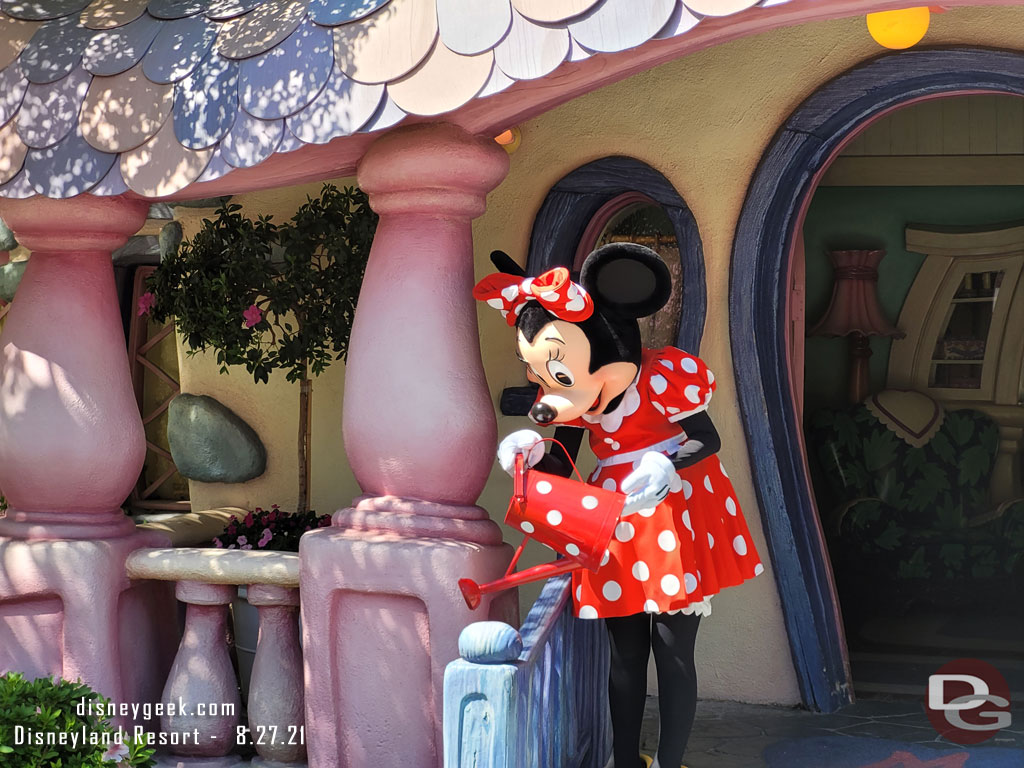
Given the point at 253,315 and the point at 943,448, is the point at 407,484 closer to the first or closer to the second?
the point at 253,315

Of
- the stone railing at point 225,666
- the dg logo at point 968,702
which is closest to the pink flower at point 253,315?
the stone railing at point 225,666

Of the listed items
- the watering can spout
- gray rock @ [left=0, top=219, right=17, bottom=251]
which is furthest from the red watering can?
gray rock @ [left=0, top=219, right=17, bottom=251]

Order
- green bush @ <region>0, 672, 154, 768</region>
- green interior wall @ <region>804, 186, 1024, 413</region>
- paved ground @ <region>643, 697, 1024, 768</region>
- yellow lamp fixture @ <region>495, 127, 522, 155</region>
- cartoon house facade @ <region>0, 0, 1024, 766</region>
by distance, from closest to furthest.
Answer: green bush @ <region>0, 672, 154, 768</region>
cartoon house facade @ <region>0, 0, 1024, 766</region>
paved ground @ <region>643, 697, 1024, 768</region>
yellow lamp fixture @ <region>495, 127, 522, 155</region>
green interior wall @ <region>804, 186, 1024, 413</region>

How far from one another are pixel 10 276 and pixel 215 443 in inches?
56.5

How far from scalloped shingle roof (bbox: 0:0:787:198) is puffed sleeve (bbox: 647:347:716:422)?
878mm

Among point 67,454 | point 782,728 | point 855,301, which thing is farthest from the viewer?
point 855,301

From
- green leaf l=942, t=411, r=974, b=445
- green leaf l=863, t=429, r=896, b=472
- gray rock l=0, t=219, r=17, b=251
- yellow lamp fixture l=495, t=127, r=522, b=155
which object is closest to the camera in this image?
yellow lamp fixture l=495, t=127, r=522, b=155

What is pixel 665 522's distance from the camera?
3293mm

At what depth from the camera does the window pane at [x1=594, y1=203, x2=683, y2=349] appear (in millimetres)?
5027

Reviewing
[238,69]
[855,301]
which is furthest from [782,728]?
[855,301]

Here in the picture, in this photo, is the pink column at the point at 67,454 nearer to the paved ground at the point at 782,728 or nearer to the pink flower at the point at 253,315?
the pink flower at the point at 253,315

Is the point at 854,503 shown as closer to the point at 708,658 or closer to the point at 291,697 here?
the point at 708,658

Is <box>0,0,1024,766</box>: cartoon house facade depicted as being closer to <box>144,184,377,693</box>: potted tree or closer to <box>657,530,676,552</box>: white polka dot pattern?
<box>657,530,676,552</box>: white polka dot pattern

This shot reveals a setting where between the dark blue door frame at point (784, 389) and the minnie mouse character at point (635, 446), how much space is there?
117cm
